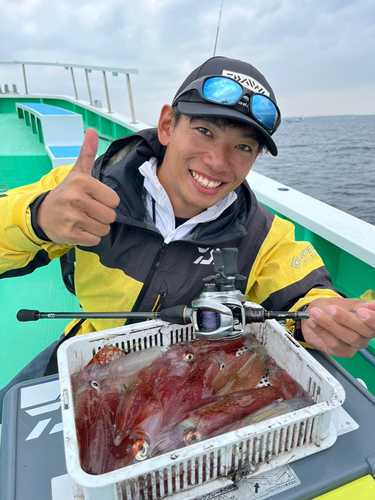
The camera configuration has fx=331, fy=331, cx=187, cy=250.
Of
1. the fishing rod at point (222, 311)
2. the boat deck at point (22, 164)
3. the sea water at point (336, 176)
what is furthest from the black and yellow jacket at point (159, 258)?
the sea water at point (336, 176)

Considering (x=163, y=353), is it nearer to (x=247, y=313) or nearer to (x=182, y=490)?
(x=247, y=313)

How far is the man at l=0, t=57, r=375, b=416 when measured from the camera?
1.43 meters

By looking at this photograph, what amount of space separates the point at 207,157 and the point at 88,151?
0.63 meters

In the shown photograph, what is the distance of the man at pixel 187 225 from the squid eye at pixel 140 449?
0.74 meters

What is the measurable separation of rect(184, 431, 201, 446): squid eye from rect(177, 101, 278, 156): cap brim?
1.27 metres

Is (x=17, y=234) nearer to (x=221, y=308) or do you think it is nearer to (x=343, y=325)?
(x=221, y=308)

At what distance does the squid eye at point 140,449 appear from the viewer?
1.00 meters

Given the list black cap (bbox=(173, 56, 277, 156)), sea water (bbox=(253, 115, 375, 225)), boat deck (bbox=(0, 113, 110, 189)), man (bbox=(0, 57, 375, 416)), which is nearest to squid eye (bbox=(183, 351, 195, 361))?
man (bbox=(0, 57, 375, 416))

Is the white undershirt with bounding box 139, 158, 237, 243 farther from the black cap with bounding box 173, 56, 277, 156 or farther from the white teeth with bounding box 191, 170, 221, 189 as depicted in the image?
the black cap with bounding box 173, 56, 277, 156

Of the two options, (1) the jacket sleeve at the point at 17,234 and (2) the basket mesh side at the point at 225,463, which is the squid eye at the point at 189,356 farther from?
(1) the jacket sleeve at the point at 17,234

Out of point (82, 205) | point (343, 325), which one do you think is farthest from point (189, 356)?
point (82, 205)

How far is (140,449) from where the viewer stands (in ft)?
3.33

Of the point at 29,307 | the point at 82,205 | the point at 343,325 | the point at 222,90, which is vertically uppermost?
the point at 222,90

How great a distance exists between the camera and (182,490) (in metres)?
0.95
